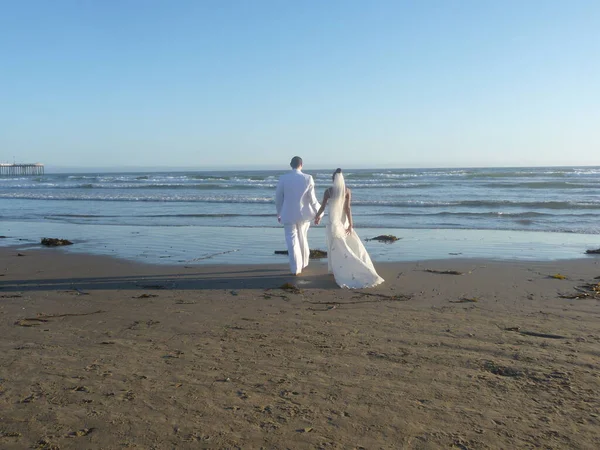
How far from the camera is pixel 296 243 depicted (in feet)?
27.0

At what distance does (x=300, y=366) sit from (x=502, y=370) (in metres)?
1.43

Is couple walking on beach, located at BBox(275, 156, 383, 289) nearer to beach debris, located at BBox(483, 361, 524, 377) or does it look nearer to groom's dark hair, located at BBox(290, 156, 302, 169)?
groom's dark hair, located at BBox(290, 156, 302, 169)

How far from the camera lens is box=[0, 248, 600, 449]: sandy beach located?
3.10m

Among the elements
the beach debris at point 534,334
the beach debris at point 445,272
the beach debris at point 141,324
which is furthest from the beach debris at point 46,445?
the beach debris at point 445,272

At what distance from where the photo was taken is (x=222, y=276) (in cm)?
812

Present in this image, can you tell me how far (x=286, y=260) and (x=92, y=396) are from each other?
6114 mm

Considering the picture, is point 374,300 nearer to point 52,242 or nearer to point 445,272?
point 445,272

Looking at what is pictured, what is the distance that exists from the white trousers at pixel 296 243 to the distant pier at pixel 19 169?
81.7m

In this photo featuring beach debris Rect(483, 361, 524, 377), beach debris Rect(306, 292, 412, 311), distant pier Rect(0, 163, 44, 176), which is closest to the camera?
beach debris Rect(483, 361, 524, 377)

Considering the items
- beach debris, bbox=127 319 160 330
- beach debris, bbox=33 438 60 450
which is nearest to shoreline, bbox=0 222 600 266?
beach debris, bbox=127 319 160 330

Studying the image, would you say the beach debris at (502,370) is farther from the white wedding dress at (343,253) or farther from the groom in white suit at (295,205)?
the groom in white suit at (295,205)

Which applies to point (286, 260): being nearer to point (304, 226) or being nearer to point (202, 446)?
point (304, 226)

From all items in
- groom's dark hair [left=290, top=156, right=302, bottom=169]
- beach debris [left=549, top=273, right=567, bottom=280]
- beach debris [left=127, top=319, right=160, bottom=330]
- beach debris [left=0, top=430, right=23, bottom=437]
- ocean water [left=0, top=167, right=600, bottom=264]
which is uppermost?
groom's dark hair [left=290, top=156, right=302, bottom=169]

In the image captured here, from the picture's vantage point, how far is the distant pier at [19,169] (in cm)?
8044
